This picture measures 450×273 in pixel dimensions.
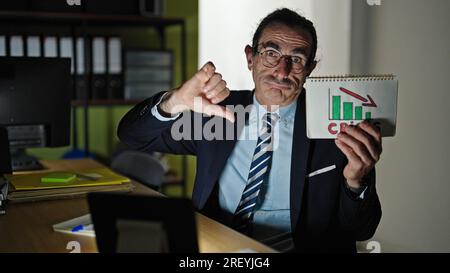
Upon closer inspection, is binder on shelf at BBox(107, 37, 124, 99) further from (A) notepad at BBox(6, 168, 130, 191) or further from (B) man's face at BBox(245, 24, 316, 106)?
(B) man's face at BBox(245, 24, 316, 106)

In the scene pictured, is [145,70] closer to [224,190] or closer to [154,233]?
[224,190]

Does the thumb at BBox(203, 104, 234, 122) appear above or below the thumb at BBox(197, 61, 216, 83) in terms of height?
below

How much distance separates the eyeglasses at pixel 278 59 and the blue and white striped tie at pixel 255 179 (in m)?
0.19

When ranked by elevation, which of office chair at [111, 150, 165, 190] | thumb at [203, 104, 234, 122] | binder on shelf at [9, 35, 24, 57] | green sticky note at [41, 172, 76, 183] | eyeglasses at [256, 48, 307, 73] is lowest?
office chair at [111, 150, 165, 190]

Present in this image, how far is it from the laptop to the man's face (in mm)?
826

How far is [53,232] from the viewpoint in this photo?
48.5 inches

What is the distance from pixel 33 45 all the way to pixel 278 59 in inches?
70.3

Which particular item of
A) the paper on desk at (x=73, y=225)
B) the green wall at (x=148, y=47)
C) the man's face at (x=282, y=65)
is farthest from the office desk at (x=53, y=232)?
the green wall at (x=148, y=47)

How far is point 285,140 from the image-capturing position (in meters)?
1.57

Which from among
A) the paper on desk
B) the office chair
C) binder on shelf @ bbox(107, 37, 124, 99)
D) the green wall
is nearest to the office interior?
the office chair

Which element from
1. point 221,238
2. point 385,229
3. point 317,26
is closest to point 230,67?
point 317,26

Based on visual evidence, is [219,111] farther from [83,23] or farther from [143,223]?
[83,23]

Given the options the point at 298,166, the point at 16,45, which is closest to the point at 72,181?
the point at 298,166

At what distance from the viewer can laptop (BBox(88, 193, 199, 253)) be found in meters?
0.83
